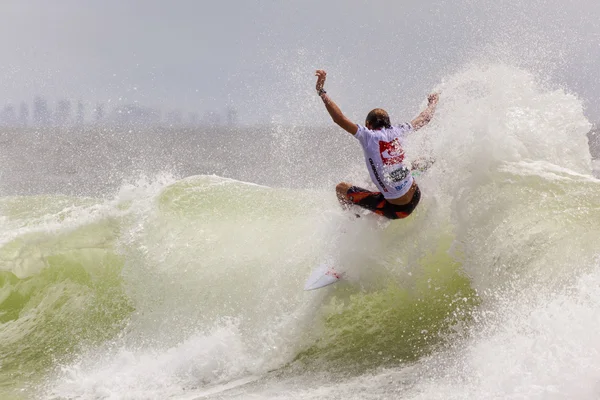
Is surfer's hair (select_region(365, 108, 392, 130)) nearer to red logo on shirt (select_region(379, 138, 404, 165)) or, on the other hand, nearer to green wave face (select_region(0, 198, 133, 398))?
red logo on shirt (select_region(379, 138, 404, 165))

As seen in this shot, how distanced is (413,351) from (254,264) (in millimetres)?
2405

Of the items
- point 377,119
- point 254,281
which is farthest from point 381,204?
point 254,281

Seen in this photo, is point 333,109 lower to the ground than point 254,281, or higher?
higher

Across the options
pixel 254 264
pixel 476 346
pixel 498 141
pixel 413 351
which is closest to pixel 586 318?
pixel 476 346

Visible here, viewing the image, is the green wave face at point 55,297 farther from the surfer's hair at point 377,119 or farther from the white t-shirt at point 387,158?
the surfer's hair at point 377,119

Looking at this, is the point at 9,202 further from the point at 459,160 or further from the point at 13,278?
the point at 459,160

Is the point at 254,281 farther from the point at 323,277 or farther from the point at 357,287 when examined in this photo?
the point at 357,287

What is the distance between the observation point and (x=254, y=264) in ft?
24.6

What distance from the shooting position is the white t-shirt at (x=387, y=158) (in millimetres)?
5660

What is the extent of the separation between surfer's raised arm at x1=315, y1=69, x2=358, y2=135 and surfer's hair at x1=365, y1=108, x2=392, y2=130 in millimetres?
241

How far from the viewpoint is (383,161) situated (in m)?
5.73

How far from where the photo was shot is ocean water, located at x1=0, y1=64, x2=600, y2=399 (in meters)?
4.93

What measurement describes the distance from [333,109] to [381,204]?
1113 mm

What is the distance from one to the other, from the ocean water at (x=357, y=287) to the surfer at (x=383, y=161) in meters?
0.29
